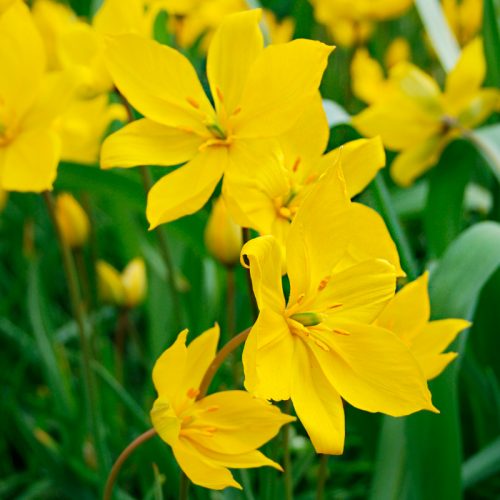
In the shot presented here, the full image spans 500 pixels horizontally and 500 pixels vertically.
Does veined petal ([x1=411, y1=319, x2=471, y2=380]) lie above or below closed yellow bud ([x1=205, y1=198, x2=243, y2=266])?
below

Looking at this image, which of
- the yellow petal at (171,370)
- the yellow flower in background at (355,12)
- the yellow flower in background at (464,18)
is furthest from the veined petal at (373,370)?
the yellow flower in background at (464,18)

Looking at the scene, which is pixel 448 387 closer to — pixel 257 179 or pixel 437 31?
pixel 257 179

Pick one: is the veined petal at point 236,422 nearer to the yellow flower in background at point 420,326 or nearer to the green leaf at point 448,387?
the yellow flower in background at point 420,326

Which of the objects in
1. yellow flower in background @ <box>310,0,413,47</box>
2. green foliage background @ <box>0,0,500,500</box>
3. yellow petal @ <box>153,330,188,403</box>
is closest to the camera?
yellow petal @ <box>153,330,188,403</box>

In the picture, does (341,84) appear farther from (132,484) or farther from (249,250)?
(249,250)

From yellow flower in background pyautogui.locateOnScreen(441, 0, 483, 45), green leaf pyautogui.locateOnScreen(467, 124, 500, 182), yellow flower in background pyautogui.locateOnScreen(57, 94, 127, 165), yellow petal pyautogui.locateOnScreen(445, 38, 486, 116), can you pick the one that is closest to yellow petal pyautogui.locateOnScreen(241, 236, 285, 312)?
yellow flower in background pyautogui.locateOnScreen(57, 94, 127, 165)

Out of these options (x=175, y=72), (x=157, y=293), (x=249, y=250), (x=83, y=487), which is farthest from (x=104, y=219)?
(x=249, y=250)

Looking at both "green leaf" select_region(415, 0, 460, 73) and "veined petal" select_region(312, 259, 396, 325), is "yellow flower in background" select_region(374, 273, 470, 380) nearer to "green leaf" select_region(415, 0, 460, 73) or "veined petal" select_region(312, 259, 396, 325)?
"veined petal" select_region(312, 259, 396, 325)
